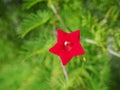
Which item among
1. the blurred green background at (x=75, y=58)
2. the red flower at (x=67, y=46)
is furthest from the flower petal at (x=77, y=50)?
the blurred green background at (x=75, y=58)

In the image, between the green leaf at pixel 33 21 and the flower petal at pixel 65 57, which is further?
the green leaf at pixel 33 21

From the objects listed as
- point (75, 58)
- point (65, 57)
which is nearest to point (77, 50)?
point (65, 57)

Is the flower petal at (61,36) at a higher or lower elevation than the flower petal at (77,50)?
higher

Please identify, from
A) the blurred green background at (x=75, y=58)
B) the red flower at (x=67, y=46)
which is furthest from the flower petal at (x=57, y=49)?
the blurred green background at (x=75, y=58)

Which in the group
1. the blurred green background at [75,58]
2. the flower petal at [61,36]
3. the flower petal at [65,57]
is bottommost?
the flower petal at [65,57]

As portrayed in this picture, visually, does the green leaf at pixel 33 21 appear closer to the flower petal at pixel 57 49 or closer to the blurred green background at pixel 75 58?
the blurred green background at pixel 75 58

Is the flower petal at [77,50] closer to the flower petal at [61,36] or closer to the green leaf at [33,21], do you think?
the flower petal at [61,36]

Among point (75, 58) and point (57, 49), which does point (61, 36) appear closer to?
point (57, 49)
